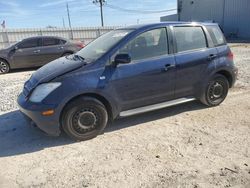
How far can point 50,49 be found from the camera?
11641mm

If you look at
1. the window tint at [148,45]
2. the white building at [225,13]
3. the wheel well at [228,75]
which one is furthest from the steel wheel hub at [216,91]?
the white building at [225,13]

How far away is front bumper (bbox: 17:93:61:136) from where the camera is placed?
3.92 meters

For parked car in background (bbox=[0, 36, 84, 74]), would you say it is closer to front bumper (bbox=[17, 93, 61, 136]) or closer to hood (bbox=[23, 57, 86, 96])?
hood (bbox=[23, 57, 86, 96])

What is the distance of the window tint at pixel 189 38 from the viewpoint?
16.2ft

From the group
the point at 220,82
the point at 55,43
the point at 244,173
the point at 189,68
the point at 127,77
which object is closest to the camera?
the point at 244,173

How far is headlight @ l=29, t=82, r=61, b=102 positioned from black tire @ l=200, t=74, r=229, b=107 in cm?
296

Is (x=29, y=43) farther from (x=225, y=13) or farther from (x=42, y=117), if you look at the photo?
(x=225, y=13)

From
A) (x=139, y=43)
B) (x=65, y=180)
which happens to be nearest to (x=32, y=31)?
(x=139, y=43)

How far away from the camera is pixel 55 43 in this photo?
467 inches

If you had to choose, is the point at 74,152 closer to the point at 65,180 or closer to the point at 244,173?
the point at 65,180

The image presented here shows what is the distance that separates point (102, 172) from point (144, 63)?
1.99m

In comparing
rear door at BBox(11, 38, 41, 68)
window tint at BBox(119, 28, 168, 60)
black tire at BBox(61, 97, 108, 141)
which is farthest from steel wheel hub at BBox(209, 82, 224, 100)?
rear door at BBox(11, 38, 41, 68)

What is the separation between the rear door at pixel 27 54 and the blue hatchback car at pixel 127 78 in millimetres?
6983

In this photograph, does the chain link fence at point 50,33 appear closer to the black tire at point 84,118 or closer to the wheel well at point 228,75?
the wheel well at point 228,75
